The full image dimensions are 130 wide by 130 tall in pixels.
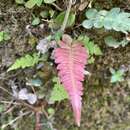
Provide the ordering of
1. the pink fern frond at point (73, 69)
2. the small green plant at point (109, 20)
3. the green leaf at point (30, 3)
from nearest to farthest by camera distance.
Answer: the pink fern frond at point (73, 69) → the small green plant at point (109, 20) → the green leaf at point (30, 3)

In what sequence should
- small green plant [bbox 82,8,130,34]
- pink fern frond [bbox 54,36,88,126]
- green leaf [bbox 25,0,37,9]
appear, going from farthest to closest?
1. green leaf [bbox 25,0,37,9]
2. small green plant [bbox 82,8,130,34]
3. pink fern frond [bbox 54,36,88,126]

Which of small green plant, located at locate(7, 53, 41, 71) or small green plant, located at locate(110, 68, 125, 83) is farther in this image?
small green plant, located at locate(110, 68, 125, 83)

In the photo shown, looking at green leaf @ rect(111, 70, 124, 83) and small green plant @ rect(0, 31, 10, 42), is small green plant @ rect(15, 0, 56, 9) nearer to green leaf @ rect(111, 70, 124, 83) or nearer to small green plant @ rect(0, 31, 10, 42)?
small green plant @ rect(0, 31, 10, 42)

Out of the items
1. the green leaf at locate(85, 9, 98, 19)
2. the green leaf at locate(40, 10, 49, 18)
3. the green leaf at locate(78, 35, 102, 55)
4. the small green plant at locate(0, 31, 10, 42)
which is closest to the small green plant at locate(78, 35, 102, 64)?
the green leaf at locate(78, 35, 102, 55)

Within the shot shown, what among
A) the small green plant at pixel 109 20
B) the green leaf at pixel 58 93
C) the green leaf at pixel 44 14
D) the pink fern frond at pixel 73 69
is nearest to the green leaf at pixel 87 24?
the small green plant at pixel 109 20

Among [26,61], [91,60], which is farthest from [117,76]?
[26,61]

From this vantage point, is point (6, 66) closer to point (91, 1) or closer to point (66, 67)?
point (66, 67)

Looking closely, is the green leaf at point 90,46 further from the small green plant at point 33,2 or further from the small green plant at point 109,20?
the small green plant at point 33,2
